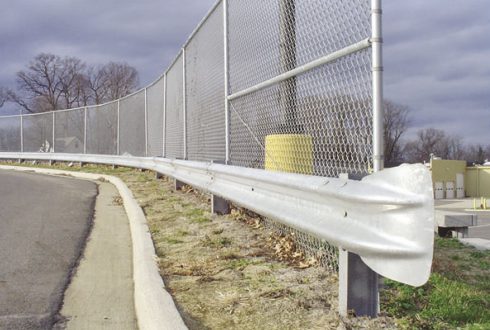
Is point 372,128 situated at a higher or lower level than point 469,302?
higher

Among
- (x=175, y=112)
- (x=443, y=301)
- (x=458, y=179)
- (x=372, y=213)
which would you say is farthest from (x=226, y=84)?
(x=458, y=179)

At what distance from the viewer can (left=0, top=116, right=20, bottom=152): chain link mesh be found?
24844 mm

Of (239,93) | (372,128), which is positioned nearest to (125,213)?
(239,93)

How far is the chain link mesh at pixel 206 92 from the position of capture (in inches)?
281

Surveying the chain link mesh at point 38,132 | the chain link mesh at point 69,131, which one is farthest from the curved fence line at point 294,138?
the chain link mesh at point 38,132

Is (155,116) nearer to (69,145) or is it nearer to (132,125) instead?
(132,125)

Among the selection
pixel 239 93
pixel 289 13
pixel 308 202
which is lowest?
pixel 308 202

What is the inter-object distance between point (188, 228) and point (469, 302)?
11.8ft

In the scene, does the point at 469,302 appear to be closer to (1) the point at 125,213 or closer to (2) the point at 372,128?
(2) the point at 372,128

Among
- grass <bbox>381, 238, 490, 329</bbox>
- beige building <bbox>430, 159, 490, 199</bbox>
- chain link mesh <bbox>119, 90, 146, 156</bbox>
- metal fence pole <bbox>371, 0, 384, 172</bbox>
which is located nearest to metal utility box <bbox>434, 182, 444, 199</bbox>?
beige building <bbox>430, 159, 490, 199</bbox>

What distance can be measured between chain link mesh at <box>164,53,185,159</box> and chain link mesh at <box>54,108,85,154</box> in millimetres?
10313

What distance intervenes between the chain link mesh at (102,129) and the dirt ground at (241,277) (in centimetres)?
1177

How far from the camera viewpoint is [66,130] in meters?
22.0

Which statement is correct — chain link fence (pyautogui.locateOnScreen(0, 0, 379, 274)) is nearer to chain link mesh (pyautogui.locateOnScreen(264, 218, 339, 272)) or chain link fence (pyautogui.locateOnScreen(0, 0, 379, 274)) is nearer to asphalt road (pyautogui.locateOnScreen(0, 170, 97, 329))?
chain link mesh (pyautogui.locateOnScreen(264, 218, 339, 272))
